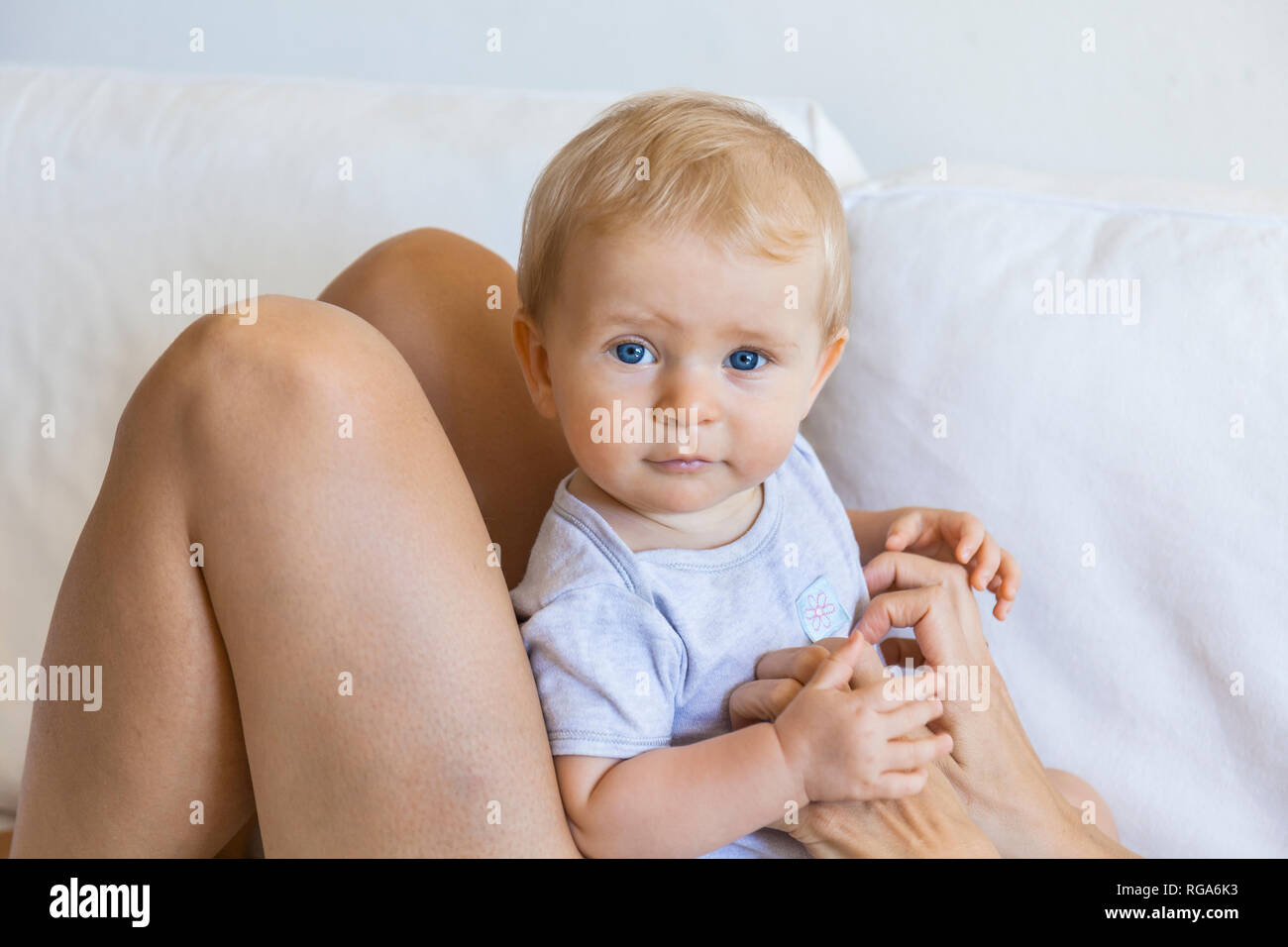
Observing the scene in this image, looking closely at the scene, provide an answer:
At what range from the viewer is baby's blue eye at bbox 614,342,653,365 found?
2.70ft

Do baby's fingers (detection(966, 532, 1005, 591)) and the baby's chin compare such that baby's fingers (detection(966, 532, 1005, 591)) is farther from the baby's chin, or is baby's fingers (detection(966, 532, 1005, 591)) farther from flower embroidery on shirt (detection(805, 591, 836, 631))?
the baby's chin

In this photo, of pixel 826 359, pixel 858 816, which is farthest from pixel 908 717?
pixel 826 359

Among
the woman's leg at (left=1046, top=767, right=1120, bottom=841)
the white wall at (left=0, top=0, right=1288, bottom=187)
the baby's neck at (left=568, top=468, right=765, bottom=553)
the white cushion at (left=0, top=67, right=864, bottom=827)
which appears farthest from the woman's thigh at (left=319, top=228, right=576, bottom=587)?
the white wall at (left=0, top=0, right=1288, bottom=187)

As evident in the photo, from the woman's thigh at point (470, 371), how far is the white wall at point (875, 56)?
0.70 meters

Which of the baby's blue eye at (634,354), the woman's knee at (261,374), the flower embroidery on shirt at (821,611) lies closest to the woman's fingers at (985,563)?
the flower embroidery on shirt at (821,611)

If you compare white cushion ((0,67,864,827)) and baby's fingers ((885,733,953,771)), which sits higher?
white cushion ((0,67,864,827))

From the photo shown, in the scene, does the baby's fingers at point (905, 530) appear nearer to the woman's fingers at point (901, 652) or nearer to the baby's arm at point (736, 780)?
the woman's fingers at point (901, 652)

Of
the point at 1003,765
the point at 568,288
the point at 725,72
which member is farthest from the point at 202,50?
the point at 1003,765

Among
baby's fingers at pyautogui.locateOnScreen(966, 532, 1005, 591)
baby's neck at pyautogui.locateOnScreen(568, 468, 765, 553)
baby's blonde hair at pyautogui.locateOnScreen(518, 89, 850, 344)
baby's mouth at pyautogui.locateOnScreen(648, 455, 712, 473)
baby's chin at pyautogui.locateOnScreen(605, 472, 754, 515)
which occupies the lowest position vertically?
baby's fingers at pyautogui.locateOnScreen(966, 532, 1005, 591)

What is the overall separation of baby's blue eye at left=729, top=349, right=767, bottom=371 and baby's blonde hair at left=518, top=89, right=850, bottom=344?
0.07m

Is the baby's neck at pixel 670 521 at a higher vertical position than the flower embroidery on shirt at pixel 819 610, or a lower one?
higher

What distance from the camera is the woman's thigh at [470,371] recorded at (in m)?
1.07

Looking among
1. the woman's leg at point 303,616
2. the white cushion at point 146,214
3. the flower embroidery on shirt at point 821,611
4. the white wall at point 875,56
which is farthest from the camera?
the white wall at point 875,56
